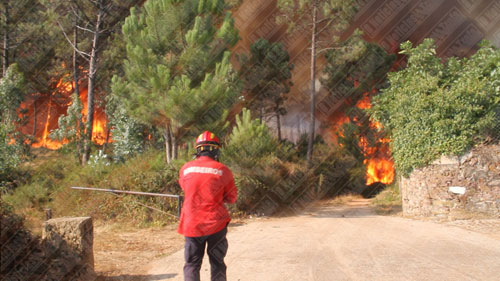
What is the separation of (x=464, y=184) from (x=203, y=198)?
9.11 meters

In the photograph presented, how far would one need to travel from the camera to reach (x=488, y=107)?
33.4 ft

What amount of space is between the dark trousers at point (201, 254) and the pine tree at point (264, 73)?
25524mm

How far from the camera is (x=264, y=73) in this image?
30.2 metres

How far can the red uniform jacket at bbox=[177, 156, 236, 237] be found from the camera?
3672 mm

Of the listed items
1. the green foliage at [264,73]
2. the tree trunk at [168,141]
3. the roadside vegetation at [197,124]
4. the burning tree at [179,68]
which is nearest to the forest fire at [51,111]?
the roadside vegetation at [197,124]

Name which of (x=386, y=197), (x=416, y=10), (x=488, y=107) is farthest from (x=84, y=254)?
(x=416, y=10)

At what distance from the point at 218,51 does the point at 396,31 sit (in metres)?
29.3

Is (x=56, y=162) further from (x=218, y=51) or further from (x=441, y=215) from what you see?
(x=441, y=215)

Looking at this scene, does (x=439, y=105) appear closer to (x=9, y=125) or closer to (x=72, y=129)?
(x=72, y=129)

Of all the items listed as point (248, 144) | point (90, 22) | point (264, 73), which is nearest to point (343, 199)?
point (248, 144)

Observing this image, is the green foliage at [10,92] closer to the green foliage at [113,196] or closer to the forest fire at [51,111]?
the green foliage at [113,196]

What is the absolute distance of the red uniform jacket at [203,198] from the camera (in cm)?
367

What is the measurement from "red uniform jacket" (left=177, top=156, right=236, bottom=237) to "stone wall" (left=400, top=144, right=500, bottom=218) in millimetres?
8849

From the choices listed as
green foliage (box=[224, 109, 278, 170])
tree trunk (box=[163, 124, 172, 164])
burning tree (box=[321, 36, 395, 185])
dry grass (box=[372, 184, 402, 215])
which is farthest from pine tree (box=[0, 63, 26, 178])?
burning tree (box=[321, 36, 395, 185])
